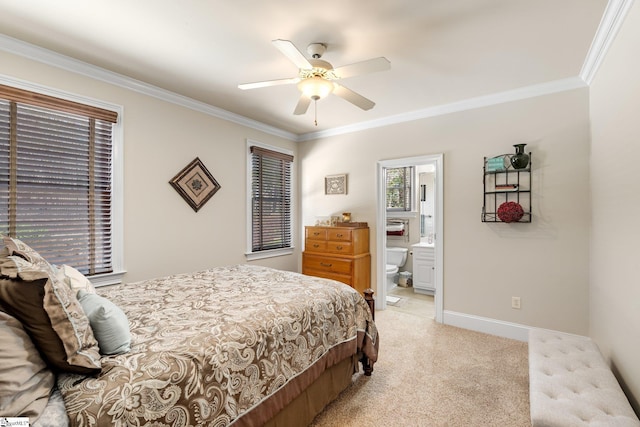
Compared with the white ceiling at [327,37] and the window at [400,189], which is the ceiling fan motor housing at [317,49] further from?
the window at [400,189]

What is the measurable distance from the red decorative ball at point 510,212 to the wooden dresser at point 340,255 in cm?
165

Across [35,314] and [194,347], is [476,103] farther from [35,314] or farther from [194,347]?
[35,314]

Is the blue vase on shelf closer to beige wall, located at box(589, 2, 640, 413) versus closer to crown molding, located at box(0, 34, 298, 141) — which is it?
beige wall, located at box(589, 2, 640, 413)

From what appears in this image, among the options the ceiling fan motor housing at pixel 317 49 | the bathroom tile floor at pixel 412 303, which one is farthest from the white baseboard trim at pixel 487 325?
the ceiling fan motor housing at pixel 317 49

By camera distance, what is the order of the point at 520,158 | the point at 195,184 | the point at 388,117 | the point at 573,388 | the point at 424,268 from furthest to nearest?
1. the point at 424,268
2. the point at 388,117
3. the point at 195,184
4. the point at 520,158
5. the point at 573,388

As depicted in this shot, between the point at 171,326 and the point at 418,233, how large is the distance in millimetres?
4635

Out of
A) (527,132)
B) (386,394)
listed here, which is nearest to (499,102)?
(527,132)

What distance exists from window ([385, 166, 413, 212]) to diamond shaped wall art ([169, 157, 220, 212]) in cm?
312

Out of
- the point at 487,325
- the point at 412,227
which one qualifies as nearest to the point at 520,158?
the point at 487,325

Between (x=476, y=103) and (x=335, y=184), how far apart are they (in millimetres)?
2050

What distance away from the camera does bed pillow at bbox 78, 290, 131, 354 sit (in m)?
1.18

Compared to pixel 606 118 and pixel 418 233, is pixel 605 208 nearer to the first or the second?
pixel 606 118

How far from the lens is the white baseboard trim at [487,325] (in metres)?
3.03

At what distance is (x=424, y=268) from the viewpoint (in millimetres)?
4742
